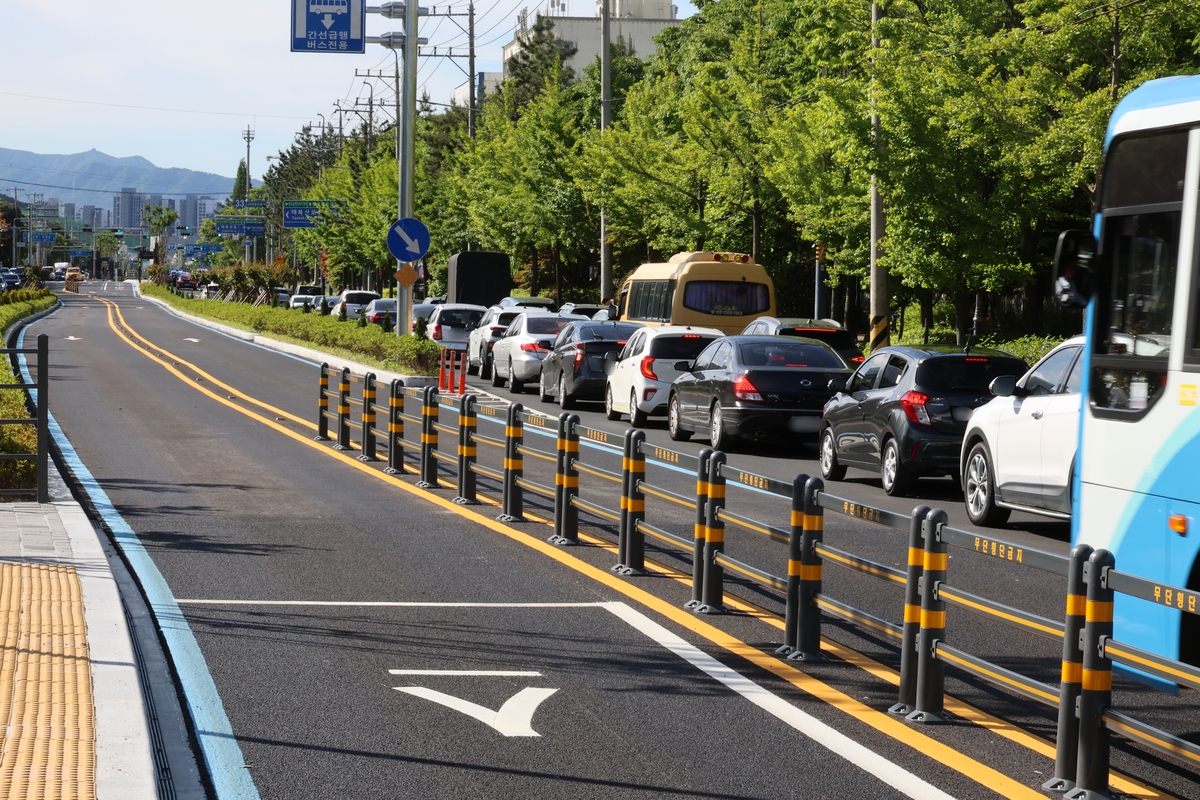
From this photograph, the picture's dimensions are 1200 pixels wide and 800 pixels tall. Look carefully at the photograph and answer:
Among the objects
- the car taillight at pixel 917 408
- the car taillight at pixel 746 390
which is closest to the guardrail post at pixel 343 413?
the car taillight at pixel 746 390

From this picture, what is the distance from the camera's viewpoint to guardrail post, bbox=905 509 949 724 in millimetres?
6465

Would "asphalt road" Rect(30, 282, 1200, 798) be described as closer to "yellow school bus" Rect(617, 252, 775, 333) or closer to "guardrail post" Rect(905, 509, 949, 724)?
"guardrail post" Rect(905, 509, 949, 724)

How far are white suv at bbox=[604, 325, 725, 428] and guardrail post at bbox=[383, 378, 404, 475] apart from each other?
268 inches

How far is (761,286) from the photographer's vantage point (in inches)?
1246

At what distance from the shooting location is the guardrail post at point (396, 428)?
16375mm

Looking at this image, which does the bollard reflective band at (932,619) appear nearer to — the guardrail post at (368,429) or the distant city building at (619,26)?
the guardrail post at (368,429)

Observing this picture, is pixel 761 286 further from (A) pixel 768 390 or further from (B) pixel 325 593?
(B) pixel 325 593

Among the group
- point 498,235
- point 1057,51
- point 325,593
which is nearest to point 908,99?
point 1057,51

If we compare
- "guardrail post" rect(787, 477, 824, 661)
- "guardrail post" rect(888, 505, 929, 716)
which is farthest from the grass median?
"guardrail post" rect(888, 505, 929, 716)

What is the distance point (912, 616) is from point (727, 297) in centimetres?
2497

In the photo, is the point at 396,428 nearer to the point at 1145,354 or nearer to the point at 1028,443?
the point at 1028,443

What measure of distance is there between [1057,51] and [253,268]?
68601 millimetres

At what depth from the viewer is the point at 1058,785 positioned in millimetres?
5676

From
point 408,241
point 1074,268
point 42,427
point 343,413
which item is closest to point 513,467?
point 42,427
